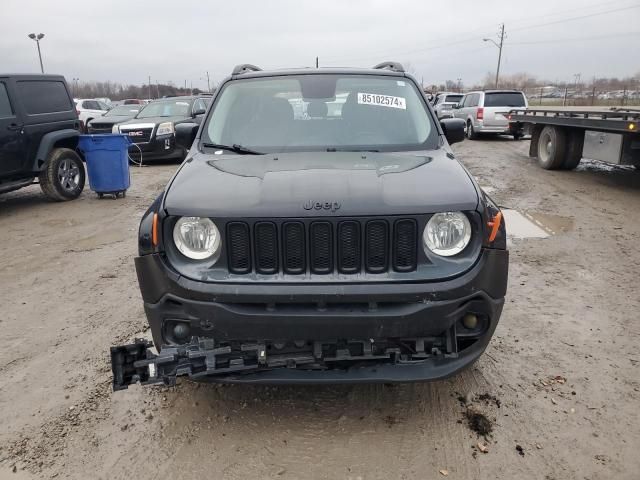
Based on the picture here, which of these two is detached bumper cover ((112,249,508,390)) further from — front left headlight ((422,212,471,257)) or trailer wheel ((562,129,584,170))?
trailer wheel ((562,129,584,170))

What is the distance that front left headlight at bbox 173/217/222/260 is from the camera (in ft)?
8.50

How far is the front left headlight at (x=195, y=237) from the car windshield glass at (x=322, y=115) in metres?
1.07

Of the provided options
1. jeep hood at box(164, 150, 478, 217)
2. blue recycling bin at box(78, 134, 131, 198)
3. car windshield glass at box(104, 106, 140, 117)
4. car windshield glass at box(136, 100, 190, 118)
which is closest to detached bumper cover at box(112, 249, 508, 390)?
jeep hood at box(164, 150, 478, 217)

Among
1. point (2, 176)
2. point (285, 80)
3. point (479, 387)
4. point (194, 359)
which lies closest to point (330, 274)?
point (194, 359)

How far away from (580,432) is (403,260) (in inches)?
54.1

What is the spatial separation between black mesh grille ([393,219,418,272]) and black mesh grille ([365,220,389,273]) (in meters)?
0.05

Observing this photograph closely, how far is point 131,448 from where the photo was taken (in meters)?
2.67

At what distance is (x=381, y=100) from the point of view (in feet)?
12.6

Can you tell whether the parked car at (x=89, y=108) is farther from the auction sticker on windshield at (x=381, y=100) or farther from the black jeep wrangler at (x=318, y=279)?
the black jeep wrangler at (x=318, y=279)

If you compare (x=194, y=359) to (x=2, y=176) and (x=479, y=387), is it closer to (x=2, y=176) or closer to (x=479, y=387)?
(x=479, y=387)

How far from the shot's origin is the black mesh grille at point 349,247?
247cm

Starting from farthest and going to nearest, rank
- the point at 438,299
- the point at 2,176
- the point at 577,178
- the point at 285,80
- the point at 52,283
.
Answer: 1. the point at 577,178
2. the point at 2,176
3. the point at 52,283
4. the point at 285,80
5. the point at 438,299

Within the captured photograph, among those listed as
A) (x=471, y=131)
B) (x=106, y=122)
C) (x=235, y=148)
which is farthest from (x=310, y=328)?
(x=471, y=131)

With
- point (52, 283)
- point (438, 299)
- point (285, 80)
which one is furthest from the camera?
point (52, 283)
